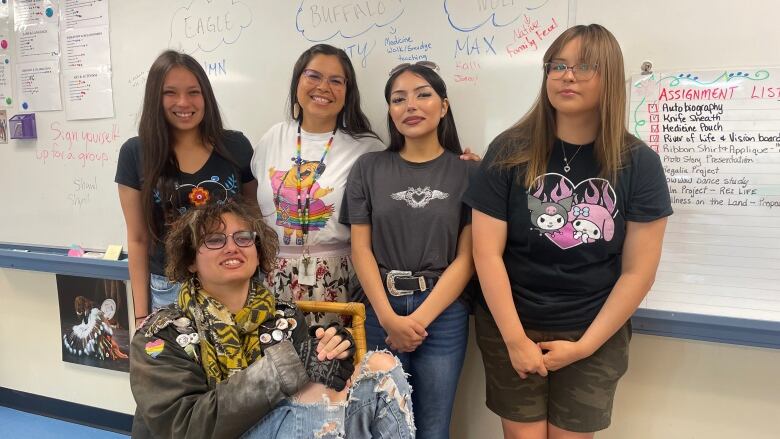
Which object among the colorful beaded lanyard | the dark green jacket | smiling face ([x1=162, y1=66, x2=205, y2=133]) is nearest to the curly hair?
the dark green jacket

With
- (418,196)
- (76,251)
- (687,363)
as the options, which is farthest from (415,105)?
(76,251)

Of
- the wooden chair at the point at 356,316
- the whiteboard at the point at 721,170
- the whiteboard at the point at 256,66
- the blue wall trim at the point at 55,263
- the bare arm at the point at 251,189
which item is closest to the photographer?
the wooden chair at the point at 356,316

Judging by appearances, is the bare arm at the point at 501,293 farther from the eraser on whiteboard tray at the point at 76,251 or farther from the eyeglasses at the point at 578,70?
the eraser on whiteboard tray at the point at 76,251

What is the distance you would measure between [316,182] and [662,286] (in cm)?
110

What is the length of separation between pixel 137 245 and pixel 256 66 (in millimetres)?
797

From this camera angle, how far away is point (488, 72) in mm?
1606

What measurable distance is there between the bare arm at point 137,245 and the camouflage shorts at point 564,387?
117 cm

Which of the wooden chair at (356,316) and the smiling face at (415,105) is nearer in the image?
the wooden chair at (356,316)

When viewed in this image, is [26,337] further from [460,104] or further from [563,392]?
[563,392]

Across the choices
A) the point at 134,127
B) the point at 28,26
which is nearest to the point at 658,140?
the point at 134,127

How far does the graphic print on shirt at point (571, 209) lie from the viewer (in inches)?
47.3

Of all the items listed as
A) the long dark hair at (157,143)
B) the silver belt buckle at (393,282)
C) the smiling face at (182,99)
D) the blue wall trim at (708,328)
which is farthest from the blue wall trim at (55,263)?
the blue wall trim at (708,328)

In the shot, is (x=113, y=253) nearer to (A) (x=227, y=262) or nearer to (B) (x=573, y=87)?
(A) (x=227, y=262)

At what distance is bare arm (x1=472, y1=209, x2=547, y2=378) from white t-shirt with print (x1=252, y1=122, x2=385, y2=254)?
47cm
